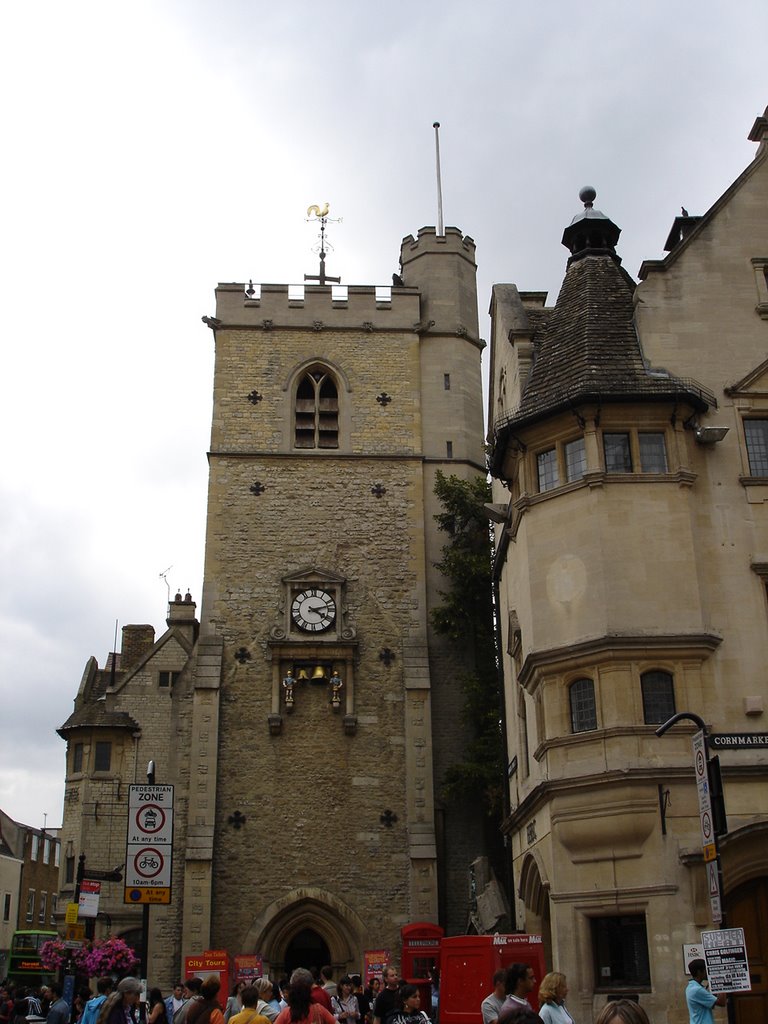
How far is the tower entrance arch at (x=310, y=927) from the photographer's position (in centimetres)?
2880

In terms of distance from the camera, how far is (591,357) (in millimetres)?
19438

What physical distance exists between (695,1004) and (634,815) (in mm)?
5721

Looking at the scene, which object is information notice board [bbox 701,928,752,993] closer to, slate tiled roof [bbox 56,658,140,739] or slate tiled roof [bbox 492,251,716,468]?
slate tiled roof [bbox 492,251,716,468]

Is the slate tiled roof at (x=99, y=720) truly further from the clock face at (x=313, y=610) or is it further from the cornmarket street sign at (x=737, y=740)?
the cornmarket street sign at (x=737, y=740)

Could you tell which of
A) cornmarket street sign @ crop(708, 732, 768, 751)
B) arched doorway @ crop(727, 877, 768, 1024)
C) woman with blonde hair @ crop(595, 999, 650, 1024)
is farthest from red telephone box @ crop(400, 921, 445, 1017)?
woman with blonde hair @ crop(595, 999, 650, 1024)

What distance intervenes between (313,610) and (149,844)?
50.7ft

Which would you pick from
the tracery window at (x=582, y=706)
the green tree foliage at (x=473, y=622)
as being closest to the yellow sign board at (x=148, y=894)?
the tracery window at (x=582, y=706)

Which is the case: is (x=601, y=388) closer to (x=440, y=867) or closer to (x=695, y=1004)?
(x=695, y=1004)

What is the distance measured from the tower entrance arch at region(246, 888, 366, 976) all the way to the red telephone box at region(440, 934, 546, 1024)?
14.0 meters

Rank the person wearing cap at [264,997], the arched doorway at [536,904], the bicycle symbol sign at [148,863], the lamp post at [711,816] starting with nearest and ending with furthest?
the person wearing cap at [264,997] < the lamp post at [711,816] < the bicycle symbol sign at [148,863] < the arched doorway at [536,904]

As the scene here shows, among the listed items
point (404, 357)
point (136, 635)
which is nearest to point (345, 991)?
point (404, 357)

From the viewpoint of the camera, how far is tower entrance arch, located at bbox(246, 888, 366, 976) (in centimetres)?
2880

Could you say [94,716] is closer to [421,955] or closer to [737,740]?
[421,955]

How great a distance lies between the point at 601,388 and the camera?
18.8 meters
